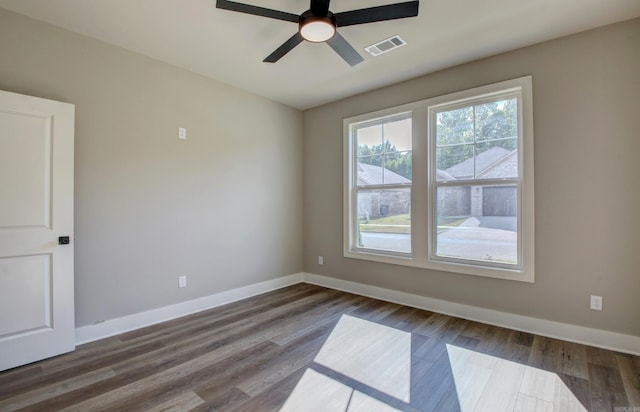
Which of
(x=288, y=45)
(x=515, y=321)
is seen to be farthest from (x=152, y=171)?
(x=515, y=321)

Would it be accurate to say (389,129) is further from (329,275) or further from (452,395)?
(452,395)

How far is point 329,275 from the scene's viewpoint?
15.0 ft

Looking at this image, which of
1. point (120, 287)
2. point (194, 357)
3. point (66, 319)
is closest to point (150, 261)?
point (120, 287)

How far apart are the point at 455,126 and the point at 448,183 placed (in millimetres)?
653

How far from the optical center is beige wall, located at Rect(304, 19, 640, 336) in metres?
2.49

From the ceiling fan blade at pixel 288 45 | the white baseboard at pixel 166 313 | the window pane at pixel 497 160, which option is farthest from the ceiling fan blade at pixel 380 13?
the white baseboard at pixel 166 313

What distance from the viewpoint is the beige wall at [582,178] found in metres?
2.49

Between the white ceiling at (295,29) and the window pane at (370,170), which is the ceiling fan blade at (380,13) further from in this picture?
the window pane at (370,170)

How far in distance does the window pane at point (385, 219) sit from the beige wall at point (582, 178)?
893 millimetres

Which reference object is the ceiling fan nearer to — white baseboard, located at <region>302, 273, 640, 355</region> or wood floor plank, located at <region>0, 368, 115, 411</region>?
wood floor plank, located at <region>0, 368, 115, 411</region>

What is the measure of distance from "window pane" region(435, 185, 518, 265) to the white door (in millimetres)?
3694

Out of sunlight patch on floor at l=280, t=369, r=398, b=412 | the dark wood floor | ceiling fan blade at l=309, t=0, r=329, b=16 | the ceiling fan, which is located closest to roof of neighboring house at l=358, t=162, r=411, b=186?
the dark wood floor

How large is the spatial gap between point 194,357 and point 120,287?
1.14 metres

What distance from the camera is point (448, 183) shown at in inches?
135
